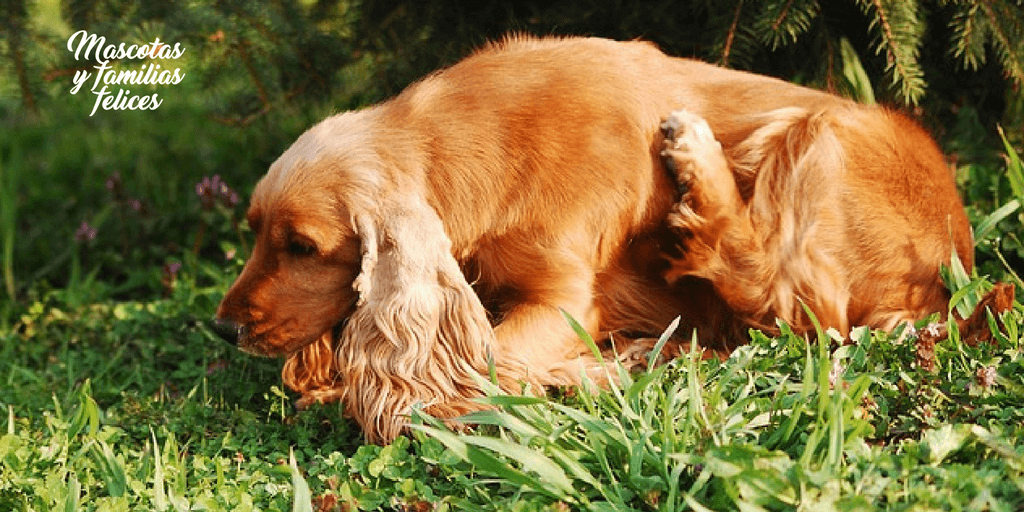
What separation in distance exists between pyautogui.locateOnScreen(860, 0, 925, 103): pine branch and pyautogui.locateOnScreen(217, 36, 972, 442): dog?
1.73ft

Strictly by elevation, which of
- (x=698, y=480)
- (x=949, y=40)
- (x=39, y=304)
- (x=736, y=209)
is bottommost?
(x=39, y=304)

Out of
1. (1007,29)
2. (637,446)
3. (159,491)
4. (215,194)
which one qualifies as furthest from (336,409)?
(1007,29)

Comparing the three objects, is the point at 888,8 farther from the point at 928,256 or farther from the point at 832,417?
the point at 832,417

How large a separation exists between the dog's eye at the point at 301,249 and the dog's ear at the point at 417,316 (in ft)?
0.53

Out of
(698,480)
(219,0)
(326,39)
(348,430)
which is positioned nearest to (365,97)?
(326,39)

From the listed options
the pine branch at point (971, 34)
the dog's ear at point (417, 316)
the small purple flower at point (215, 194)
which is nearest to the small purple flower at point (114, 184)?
the small purple flower at point (215, 194)

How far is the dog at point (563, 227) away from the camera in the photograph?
3.23m

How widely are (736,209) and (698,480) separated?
46.1 inches

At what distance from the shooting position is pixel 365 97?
464 cm

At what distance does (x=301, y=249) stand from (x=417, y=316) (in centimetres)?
40

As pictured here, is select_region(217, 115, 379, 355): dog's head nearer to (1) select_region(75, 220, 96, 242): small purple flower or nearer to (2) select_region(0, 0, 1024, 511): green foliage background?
(2) select_region(0, 0, 1024, 511): green foliage background

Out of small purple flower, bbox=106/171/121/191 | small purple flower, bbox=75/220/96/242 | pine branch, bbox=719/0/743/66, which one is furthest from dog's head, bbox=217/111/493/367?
small purple flower, bbox=106/171/121/191

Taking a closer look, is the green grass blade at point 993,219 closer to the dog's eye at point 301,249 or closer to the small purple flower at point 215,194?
the dog's eye at point 301,249

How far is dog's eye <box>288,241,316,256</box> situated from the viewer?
3.32 m
